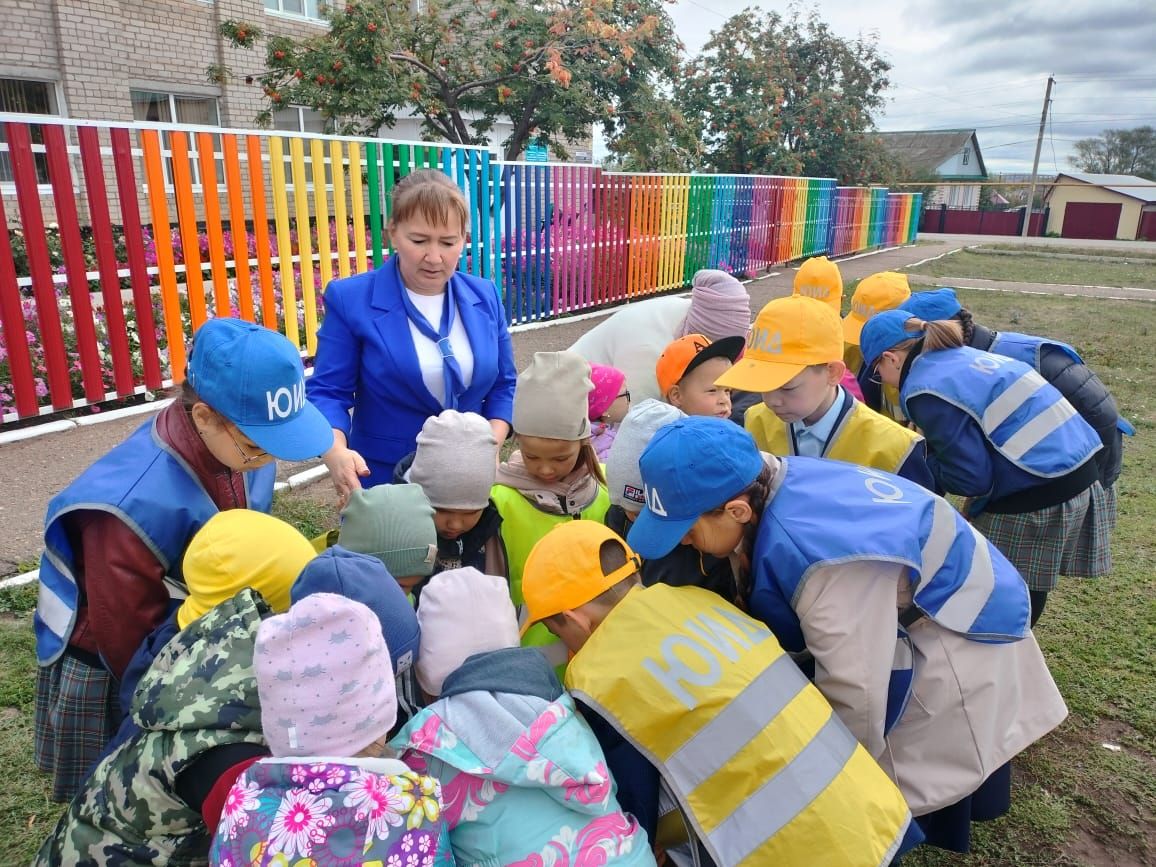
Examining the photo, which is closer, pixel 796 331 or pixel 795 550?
pixel 795 550

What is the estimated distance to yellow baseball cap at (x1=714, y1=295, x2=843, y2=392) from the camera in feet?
7.95

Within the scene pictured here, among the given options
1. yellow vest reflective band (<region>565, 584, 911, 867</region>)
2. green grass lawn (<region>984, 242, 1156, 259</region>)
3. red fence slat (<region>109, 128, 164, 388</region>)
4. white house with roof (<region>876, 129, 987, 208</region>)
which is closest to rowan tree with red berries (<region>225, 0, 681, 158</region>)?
red fence slat (<region>109, 128, 164, 388</region>)

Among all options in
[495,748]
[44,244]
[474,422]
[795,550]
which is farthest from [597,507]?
[44,244]

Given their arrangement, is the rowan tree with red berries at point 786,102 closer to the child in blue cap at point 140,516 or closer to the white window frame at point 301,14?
the white window frame at point 301,14

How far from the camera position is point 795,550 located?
1624mm

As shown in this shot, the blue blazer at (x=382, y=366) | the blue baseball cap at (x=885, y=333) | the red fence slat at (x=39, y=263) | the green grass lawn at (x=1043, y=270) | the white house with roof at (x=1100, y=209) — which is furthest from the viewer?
the white house with roof at (x=1100, y=209)

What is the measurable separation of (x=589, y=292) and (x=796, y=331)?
8.28m

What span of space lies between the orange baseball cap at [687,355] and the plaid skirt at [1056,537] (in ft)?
3.38

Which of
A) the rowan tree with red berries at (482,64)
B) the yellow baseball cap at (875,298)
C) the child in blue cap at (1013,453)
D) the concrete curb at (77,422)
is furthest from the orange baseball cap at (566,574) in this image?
the rowan tree with red berries at (482,64)

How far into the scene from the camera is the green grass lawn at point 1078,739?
7.34 feet

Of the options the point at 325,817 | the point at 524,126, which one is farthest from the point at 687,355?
the point at 524,126

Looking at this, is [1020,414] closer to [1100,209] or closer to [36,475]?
[36,475]

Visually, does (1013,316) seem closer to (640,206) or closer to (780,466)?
(640,206)

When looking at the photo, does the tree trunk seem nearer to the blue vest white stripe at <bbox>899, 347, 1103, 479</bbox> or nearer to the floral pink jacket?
the blue vest white stripe at <bbox>899, 347, 1103, 479</bbox>
